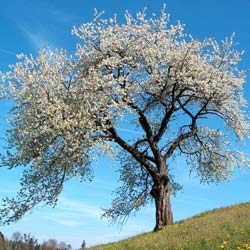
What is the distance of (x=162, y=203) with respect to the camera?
1169 inches

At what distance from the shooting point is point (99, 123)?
28531 millimetres

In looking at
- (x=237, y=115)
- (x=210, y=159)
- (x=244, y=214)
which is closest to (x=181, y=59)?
(x=237, y=115)

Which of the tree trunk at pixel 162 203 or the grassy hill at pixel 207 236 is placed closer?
the grassy hill at pixel 207 236

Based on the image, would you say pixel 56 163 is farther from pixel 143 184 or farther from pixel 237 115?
pixel 237 115

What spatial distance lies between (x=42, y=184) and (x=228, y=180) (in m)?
14.9

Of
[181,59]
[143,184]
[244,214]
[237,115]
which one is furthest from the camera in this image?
→ [143,184]

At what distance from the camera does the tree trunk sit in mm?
29297

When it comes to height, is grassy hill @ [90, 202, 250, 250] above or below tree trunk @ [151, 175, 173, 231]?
below

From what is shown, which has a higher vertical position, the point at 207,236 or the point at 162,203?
the point at 162,203

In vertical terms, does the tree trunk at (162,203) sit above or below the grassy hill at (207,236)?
above

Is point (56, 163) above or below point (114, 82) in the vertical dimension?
below

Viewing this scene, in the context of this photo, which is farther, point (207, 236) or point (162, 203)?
point (162, 203)

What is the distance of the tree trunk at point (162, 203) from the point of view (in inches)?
1153

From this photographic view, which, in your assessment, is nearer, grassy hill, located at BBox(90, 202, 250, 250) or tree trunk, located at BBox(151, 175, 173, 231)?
grassy hill, located at BBox(90, 202, 250, 250)
